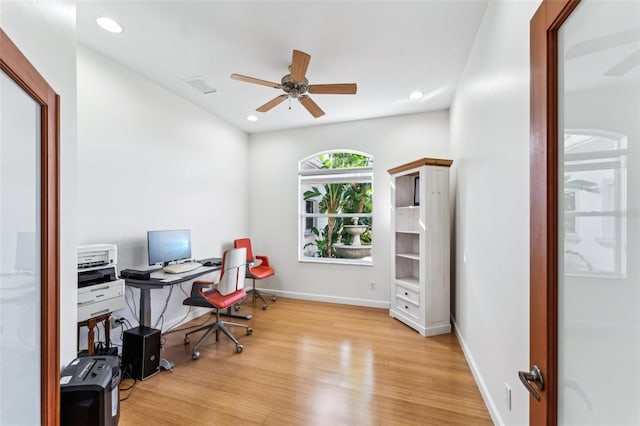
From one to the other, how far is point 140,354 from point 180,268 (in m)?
0.86

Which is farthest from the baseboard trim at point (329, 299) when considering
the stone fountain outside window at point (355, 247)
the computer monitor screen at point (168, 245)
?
the computer monitor screen at point (168, 245)

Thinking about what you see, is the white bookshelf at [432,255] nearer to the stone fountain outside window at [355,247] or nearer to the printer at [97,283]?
the stone fountain outside window at [355,247]

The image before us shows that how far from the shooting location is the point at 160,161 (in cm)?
323

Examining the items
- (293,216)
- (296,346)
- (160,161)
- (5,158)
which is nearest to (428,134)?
(293,216)

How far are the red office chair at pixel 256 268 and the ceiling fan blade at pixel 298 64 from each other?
8.99 feet

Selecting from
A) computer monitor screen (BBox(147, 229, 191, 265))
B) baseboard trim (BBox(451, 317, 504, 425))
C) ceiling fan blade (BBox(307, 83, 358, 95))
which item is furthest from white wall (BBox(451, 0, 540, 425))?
computer monitor screen (BBox(147, 229, 191, 265))

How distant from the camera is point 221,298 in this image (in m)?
2.95

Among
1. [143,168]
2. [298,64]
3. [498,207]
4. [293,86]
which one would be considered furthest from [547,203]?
[143,168]

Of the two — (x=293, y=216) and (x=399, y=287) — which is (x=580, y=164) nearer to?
(x=399, y=287)

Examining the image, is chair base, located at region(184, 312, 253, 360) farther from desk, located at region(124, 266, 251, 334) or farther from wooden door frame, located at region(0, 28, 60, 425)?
wooden door frame, located at region(0, 28, 60, 425)

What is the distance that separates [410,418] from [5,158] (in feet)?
8.23

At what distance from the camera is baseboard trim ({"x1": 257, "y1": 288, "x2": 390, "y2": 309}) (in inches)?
165

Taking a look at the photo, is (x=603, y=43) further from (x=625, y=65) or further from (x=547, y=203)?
(x=547, y=203)

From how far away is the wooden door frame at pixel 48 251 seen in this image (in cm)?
110
